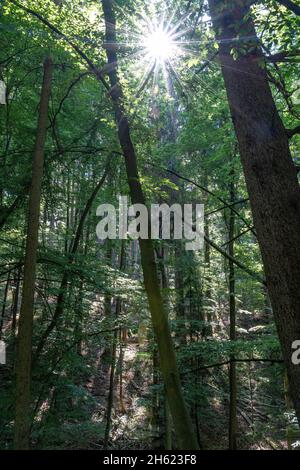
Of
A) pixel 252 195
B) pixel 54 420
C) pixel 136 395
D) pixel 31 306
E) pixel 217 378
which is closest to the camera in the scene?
pixel 252 195

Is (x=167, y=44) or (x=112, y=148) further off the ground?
(x=167, y=44)

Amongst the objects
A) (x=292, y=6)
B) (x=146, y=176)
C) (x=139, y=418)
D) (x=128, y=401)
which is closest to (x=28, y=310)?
(x=146, y=176)

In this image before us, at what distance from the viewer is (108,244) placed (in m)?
10.4

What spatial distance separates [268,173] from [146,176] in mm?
2999

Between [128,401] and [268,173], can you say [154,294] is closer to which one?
[268,173]

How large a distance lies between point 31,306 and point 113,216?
6.26m

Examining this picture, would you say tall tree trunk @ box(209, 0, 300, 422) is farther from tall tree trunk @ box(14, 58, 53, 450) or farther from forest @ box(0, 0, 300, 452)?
tall tree trunk @ box(14, 58, 53, 450)

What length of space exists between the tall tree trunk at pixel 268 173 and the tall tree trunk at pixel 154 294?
191 cm

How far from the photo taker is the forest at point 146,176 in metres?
2.77

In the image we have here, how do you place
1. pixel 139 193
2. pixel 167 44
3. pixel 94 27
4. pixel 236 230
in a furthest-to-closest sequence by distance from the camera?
pixel 236 230 < pixel 94 27 < pixel 139 193 < pixel 167 44

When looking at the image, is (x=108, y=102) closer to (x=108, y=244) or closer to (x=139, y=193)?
(x=139, y=193)

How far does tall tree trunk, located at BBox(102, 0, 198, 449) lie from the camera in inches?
161

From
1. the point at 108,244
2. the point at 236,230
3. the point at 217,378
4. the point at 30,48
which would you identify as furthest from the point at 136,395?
the point at 30,48

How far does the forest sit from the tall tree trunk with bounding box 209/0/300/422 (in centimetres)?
1
